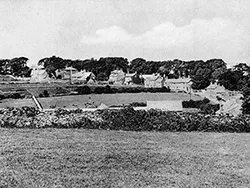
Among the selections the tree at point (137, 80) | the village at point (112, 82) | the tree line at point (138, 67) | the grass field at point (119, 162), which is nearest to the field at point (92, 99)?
the village at point (112, 82)

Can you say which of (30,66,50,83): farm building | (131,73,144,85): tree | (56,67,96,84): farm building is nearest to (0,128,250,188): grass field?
(30,66,50,83): farm building

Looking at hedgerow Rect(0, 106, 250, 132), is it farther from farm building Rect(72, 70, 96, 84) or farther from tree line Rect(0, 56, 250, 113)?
farm building Rect(72, 70, 96, 84)

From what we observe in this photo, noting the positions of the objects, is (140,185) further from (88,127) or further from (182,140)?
(88,127)

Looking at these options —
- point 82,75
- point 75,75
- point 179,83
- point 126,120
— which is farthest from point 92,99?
point 75,75

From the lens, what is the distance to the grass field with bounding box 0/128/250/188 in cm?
891

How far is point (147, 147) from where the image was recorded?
13.9m

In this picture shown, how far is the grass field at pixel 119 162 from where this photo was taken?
8.91 m

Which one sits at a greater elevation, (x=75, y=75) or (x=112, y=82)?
(x=75, y=75)

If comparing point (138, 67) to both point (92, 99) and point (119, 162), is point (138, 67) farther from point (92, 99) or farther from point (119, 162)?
point (119, 162)

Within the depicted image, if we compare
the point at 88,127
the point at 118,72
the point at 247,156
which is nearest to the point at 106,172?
the point at 247,156

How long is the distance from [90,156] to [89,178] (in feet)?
7.92

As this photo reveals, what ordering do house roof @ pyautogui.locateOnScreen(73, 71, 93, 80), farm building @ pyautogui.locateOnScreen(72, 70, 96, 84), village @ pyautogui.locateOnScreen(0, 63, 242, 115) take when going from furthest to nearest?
house roof @ pyautogui.locateOnScreen(73, 71, 93, 80) → farm building @ pyautogui.locateOnScreen(72, 70, 96, 84) → village @ pyautogui.locateOnScreen(0, 63, 242, 115)

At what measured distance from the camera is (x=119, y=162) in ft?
35.6

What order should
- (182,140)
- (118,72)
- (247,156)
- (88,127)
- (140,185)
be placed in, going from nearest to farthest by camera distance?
(140,185) < (247,156) < (182,140) < (88,127) < (118,72)
